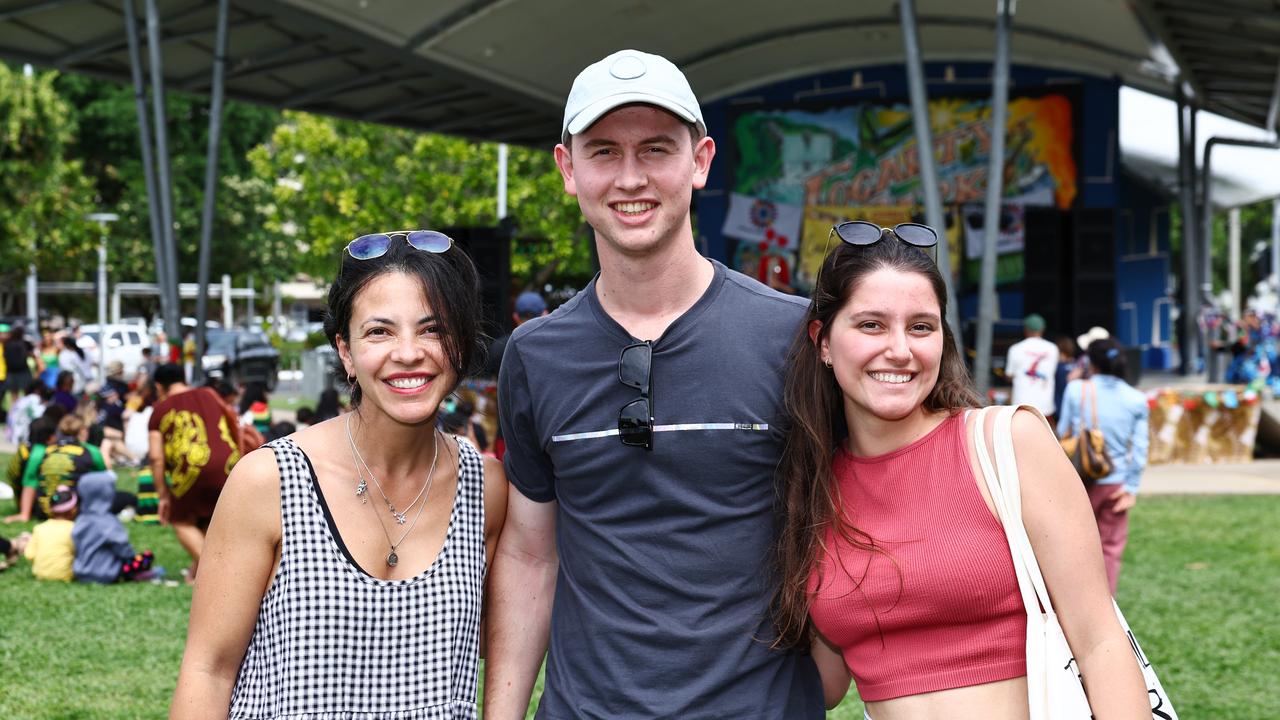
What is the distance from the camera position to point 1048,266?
19625 millimetres

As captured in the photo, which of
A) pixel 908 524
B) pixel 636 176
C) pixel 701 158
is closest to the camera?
pixel 908 524

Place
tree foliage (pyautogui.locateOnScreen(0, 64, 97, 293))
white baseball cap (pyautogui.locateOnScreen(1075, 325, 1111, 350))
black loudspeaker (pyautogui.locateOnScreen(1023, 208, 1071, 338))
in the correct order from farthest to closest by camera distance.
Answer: tree foliage (pyautogui.locateOnScreen(0, 64, 97, 293)) → black loudspeaker (pyautogui.locateOnScreen(1023, 208, 1071, 338)) → white baseball cap (pyautogui.locateOnScreen(1075, 325, 1111, 350))

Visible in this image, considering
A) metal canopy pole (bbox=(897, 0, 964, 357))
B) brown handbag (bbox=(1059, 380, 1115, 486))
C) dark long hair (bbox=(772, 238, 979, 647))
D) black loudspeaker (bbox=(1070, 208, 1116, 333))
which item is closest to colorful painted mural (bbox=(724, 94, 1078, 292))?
black loudspeaker (bbox=(1070, 208, 1116, 333))

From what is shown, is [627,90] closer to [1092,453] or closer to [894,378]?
[894,378]

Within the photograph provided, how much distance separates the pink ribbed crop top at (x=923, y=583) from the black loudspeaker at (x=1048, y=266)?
17.7 meters

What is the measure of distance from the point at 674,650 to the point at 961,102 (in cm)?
2254

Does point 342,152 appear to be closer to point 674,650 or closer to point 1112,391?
point 1112,391

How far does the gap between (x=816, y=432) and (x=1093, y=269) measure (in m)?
17.7

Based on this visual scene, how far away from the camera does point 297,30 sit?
644 inches

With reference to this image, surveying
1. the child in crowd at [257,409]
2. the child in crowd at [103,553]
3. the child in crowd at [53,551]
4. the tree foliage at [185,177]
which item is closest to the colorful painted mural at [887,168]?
the child in crowd at [257,409]

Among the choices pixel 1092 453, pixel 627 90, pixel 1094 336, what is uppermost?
pixel 627 90

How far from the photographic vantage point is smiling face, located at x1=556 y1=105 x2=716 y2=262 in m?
2.68

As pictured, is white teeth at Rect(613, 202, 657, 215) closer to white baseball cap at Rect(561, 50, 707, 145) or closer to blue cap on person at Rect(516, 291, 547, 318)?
white baseball cap at Rect(561, 50, 707, 145)

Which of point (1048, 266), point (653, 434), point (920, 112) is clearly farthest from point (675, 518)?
point (1048, 266)
